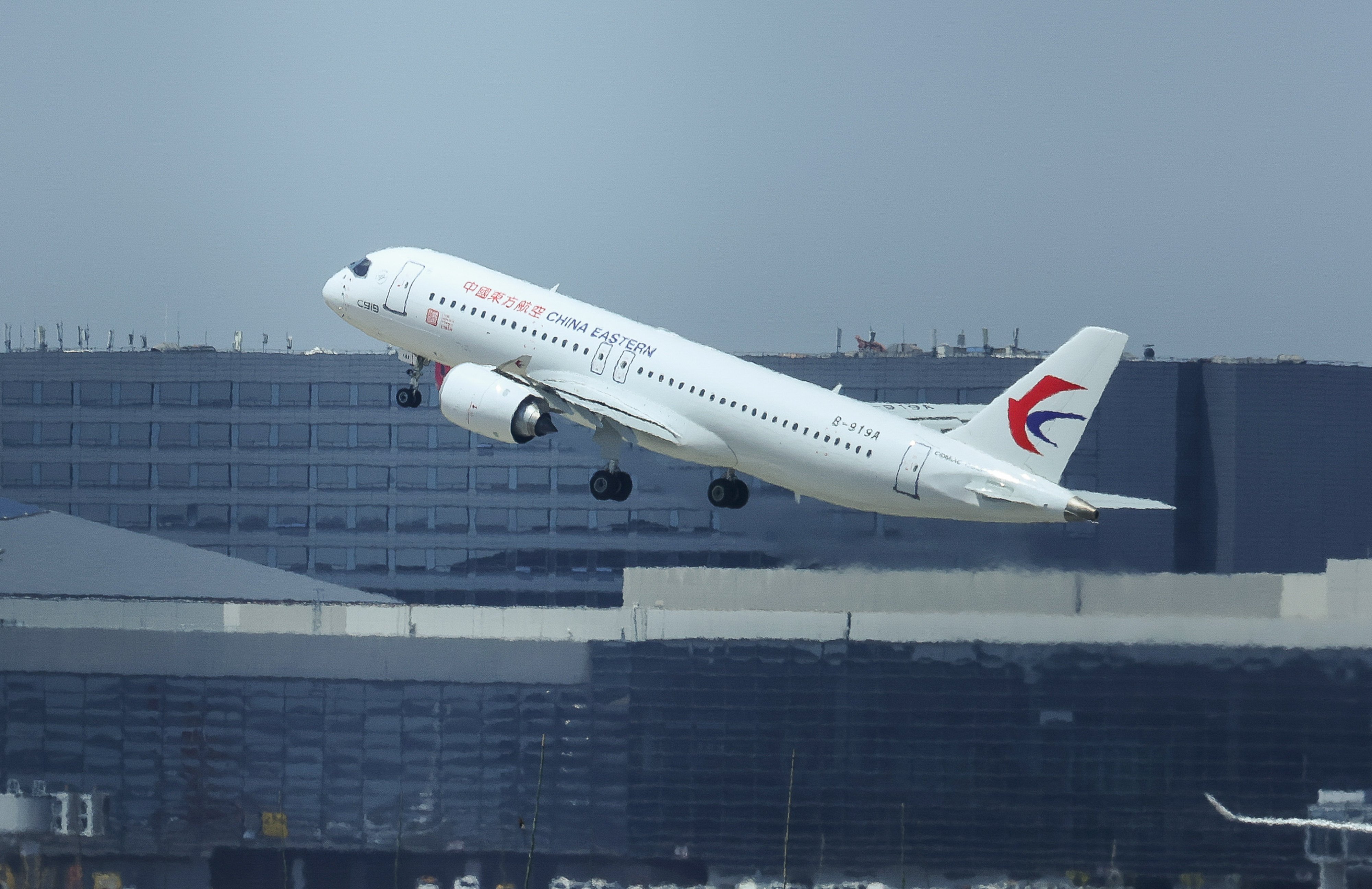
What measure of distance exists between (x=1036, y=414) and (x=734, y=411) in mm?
10586

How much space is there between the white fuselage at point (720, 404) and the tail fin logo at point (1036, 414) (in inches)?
54.5

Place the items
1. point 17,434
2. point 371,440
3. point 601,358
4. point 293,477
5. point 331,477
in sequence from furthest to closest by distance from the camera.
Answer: point 17,434 < point 293,477 < point 331,477 < point 371,440 < point 601,358

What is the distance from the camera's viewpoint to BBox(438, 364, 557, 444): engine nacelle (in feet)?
225

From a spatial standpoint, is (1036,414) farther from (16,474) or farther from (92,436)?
(16,474)

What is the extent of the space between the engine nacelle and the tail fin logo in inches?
670

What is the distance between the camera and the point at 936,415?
2847 inches

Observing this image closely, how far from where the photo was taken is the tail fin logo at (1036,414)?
64500 mm

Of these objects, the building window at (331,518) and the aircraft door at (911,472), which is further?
the building window at (331,518)

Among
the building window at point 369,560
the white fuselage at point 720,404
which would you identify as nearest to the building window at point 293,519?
the building window at point 369,560

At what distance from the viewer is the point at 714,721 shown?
126 meters

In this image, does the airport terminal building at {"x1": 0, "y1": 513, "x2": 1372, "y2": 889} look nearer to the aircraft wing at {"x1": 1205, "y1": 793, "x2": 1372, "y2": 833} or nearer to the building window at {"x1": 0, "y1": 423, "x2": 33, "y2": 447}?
the aircraft wing at {"x1": 1205, "y1": 793, "x2": 1372, "y2": 833}

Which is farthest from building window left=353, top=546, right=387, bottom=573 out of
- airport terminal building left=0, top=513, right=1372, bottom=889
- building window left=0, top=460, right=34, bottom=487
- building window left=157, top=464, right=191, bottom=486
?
building window left=0, top=460, right=34, bottom=487

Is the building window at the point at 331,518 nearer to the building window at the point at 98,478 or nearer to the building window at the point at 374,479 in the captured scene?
the building window at the point at 374,479

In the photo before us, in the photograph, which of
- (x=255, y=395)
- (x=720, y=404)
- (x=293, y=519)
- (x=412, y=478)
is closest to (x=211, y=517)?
(x=293, y=519)
